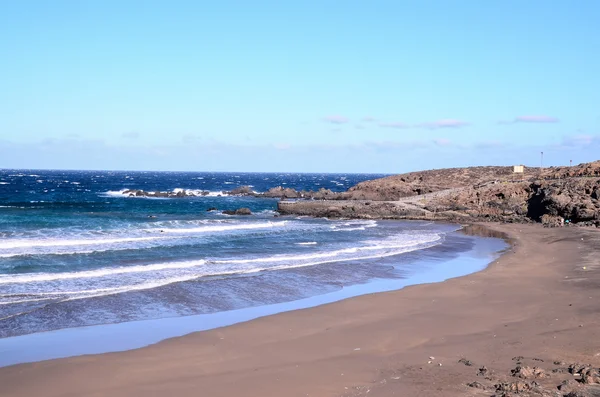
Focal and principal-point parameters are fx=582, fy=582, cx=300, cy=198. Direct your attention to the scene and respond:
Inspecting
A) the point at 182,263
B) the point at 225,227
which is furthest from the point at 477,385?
the point at 225,227

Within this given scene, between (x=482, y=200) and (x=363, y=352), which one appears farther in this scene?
(x=482, y=200)

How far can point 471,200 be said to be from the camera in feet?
169

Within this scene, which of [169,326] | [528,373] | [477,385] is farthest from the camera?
[169,326]

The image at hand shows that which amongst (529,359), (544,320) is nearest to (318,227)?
(544,320)

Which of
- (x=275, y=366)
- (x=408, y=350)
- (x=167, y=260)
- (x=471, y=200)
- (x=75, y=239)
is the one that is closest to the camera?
(x=275, y=366)

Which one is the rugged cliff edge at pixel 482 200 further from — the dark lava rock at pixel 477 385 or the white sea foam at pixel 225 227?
the dark lava rock at pixel 477 385

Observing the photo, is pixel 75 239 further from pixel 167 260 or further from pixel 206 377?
pixel 206 377

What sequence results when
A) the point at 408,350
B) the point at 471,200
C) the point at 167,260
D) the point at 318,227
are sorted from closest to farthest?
the point at 408,350, the point at 167,260, the point at 318,227, the point at 471,200

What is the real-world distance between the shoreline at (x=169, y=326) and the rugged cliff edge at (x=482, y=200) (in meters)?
17.7

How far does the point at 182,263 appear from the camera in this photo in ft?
74.3

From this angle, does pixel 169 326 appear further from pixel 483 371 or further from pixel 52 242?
pixel 52 242

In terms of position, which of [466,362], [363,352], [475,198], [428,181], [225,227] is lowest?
[225,227]

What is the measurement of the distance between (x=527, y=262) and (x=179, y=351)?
54.4 ft

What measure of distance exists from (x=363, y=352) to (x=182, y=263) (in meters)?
12.8
